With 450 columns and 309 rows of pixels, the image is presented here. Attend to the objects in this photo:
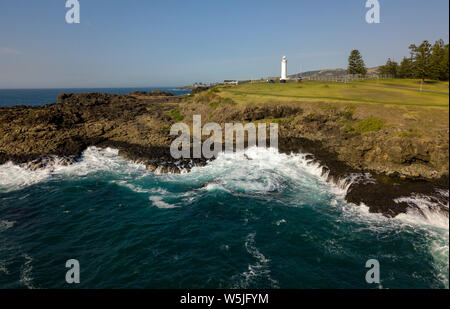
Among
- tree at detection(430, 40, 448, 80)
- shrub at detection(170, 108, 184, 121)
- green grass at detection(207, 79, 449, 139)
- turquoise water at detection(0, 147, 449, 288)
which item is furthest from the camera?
shrub at detection(170, 108, 184, 121)

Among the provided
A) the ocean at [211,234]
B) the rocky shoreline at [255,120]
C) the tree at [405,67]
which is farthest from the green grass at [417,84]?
the tree at [405,67]

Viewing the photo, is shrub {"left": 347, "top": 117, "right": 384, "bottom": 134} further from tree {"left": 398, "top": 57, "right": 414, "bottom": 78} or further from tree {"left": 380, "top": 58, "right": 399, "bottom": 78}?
tree {"left": 380, "top": 58, "right": 399, "bottom": 78}

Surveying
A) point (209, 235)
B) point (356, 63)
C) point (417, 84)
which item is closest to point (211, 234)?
point (209, 235)

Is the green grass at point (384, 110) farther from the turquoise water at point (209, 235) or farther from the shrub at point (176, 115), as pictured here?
the shrub at point (176, 115)

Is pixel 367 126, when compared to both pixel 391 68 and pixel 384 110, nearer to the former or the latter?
pixel 384 110

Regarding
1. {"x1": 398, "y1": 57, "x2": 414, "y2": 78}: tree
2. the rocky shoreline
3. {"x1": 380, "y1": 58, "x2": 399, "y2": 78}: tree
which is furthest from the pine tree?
{"x1": 380, "y1": 58, "x2": 399, "y2": 78}: tree

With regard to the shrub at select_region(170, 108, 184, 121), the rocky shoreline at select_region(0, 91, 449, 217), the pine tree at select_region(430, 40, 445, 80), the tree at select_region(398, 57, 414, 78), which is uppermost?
the tree at select_region(398, 57, 414, 78)
